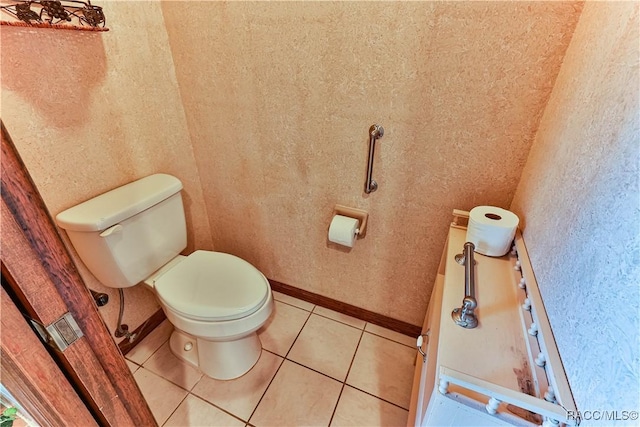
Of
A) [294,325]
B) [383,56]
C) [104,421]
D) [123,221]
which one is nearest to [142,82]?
[123,221]

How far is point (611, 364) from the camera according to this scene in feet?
1.46

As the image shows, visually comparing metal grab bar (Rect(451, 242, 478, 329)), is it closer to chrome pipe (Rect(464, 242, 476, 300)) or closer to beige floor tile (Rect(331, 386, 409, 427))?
chrome pipe (Rect(464, 242, 476, 300))

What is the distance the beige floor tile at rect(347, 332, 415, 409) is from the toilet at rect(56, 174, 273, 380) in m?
0.50

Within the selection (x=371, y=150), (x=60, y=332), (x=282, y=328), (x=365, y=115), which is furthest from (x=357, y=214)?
(x=60, y=332)

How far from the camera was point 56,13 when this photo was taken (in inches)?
35.0

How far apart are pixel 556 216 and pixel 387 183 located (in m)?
0.59

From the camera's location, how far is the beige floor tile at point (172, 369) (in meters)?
1.37

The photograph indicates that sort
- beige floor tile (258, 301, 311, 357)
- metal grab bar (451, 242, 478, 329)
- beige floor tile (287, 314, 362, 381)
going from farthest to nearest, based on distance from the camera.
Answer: beige floor tile (258, 301, 311, 357), beige floor tile (287, 314, 362, 381), metal grab bar (451, 242, 478, 329)

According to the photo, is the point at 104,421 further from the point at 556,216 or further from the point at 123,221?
the point at 556,216

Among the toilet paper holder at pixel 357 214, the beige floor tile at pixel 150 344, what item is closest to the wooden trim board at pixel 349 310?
the toilet paper holder at pixel 357 214

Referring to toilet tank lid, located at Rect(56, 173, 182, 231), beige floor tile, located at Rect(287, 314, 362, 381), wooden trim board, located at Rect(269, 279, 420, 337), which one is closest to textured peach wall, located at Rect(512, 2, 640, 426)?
wooden trim board, located at Rect(269, 279, 420, 337)

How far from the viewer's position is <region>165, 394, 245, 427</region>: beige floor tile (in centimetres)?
122

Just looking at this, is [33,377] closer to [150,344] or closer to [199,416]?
[199,416]

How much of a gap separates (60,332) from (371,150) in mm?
990
